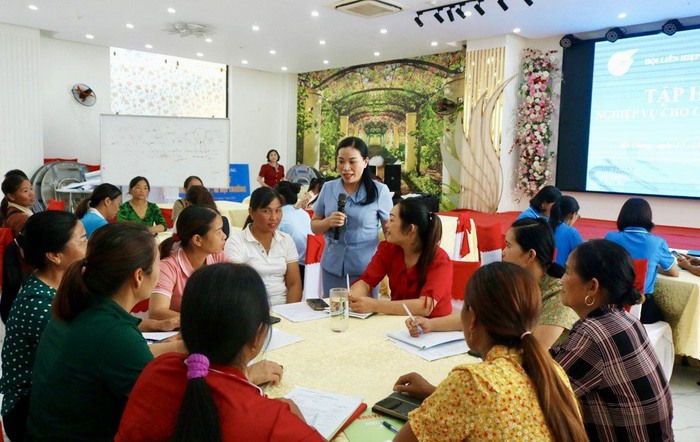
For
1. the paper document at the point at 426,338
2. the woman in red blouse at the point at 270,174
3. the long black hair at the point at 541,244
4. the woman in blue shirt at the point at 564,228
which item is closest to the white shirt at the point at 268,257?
the paper document at the point at 426,338

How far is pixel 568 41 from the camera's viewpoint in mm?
7844

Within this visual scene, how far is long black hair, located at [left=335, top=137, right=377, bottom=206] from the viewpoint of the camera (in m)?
3.16

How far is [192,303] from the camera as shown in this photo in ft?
3.56

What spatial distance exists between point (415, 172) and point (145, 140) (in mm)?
4816

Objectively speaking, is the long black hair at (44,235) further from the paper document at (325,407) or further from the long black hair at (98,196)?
the long black hair at (98,196)

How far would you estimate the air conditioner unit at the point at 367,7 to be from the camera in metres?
6.51

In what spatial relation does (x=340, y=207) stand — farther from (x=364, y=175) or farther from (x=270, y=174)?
(x=270, y=174)

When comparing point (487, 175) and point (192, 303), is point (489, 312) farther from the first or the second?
point (487, 175)

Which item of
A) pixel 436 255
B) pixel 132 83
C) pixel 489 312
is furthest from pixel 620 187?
pixel 132 83

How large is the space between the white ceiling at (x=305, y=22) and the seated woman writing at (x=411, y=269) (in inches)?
191

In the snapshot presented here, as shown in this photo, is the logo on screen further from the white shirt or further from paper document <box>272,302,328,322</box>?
paper document <box>272,302,328,322</box>

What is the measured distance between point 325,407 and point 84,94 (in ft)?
32.3

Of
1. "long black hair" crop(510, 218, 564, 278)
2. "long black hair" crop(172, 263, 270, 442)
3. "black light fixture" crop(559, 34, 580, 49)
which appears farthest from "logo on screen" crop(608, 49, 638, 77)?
"long black hair" crop(172, 263, 270, 442)

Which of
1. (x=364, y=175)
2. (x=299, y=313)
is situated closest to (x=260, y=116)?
(x=364, y=175)
